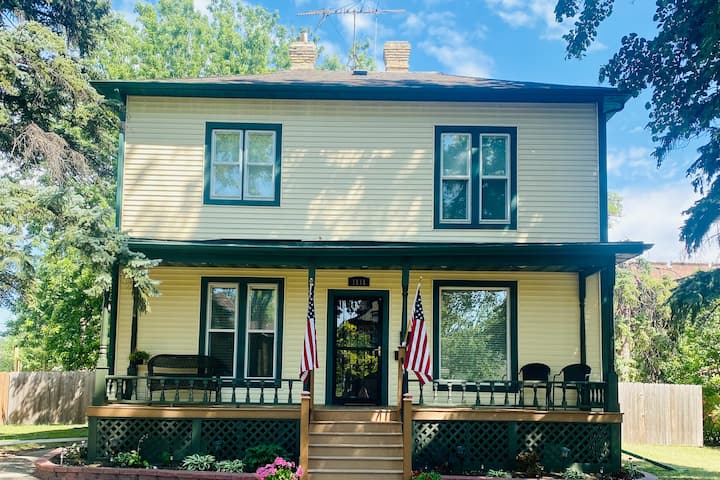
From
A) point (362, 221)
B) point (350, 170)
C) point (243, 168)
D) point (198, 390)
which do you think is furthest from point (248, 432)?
point (350, 170)

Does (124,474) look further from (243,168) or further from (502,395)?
(502,395)

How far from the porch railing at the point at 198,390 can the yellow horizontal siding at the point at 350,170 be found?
8.97 ft

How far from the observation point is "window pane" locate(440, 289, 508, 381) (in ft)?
40.4

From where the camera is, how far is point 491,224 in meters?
12.5

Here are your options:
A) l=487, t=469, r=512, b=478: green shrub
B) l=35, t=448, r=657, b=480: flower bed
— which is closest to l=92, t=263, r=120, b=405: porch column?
l=35, t=448, r=657, b=480: flower bed

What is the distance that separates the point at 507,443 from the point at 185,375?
5.78 m

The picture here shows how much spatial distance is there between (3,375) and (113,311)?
9.54m

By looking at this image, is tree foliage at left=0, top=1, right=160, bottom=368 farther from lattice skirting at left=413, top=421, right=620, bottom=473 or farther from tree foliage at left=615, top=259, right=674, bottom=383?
tree foliage at left=615, top=259, right=674, bottom=383

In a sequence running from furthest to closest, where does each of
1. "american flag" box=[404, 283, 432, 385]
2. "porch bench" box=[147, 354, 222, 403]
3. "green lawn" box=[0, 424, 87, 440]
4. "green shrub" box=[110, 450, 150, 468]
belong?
"green lawn" box=[0, 424, 87, 440] < "porch bench" box=[147, 354, 222, 403] < "american flag" box=[404, 283, 432, 385] < "green shrub" box=[110, 450, 150, 468]

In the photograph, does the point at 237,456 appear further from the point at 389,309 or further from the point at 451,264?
the point at 451,264

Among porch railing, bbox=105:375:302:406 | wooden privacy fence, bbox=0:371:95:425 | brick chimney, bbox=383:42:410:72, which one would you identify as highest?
brick chimney, bbox=383:42:410:72

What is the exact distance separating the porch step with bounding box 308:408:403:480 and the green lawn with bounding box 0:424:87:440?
7.96 metres

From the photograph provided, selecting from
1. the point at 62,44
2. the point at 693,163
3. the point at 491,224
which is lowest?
the point at 491,224

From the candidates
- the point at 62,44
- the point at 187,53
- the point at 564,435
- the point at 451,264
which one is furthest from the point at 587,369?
the point at 187,53
